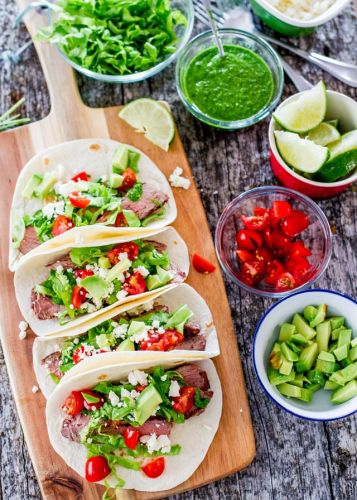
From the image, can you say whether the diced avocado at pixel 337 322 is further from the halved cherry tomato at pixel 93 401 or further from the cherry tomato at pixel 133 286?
the halved cherry tomato at pixel 93 401

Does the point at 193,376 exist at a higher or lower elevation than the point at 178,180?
lower

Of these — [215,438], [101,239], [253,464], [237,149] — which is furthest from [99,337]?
[237,149]

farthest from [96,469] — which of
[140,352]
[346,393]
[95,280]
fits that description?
[346,393]

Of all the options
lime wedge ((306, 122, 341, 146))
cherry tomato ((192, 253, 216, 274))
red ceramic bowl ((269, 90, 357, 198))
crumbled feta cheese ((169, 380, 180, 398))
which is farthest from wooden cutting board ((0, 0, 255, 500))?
lime wedge ((306, 122, 341, 146))

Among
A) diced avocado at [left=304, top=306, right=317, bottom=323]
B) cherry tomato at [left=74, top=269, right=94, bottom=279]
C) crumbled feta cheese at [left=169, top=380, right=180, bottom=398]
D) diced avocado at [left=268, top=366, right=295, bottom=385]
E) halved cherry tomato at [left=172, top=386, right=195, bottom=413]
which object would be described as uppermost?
cherry tomato at [left=74, top=269, right=94, bottom=279]

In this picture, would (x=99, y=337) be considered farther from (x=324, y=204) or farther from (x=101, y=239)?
(x=324, y=204)

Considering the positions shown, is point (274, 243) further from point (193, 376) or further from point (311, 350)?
point (193, 376)

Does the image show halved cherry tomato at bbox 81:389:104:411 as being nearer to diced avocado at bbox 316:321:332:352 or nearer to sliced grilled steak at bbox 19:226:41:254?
sliced grilled steak at bbox 19:226:41:254

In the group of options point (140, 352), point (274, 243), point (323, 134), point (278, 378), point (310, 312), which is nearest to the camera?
point (140, 352)
